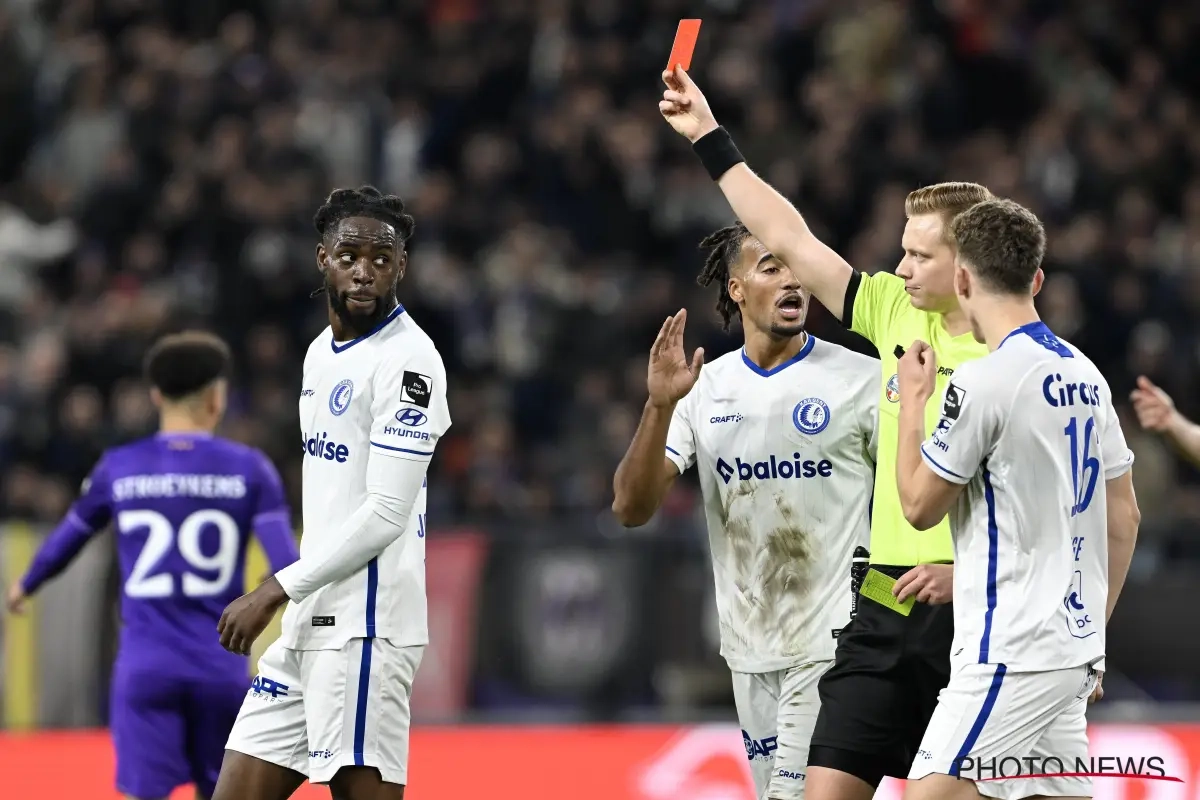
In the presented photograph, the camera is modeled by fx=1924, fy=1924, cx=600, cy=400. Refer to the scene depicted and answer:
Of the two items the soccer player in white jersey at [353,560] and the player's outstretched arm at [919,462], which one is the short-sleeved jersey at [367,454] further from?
the player's outstretched arm at [919,462]

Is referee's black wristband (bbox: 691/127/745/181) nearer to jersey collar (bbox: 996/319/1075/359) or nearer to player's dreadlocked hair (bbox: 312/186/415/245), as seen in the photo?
player's dreadlocked hair (bbox: 312/186/415/245)

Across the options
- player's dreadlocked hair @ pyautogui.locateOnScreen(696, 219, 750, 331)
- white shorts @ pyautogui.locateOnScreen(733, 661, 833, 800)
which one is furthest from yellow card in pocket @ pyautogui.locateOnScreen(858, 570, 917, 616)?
player's dreadlocked hair @ pyautogui.locateOnScreen(696, 219, 750, 331)

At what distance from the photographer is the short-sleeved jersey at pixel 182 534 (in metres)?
6.93

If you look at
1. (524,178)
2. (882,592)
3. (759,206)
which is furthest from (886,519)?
(524,178)

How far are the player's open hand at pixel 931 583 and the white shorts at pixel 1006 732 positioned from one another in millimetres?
553

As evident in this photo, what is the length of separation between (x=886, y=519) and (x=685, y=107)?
52.4 inches

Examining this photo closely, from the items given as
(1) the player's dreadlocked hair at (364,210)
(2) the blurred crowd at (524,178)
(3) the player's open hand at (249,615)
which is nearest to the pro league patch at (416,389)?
(1) the player's dreadlocked hair at (364,210)

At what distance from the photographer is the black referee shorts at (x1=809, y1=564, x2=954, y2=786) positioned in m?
5.39

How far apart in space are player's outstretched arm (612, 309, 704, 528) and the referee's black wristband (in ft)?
1.45

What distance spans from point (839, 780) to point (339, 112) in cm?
1078

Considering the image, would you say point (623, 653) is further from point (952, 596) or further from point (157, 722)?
point (952, 596)

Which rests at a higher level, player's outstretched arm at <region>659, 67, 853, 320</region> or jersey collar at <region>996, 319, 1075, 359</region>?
player's outstretched arm at <region>659, 67, 853, 320</region>

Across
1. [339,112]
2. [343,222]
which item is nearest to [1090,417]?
[343,222]

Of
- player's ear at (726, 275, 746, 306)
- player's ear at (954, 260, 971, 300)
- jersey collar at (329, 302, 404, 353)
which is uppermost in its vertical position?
player's ear at (726, 275, 746, 306)
